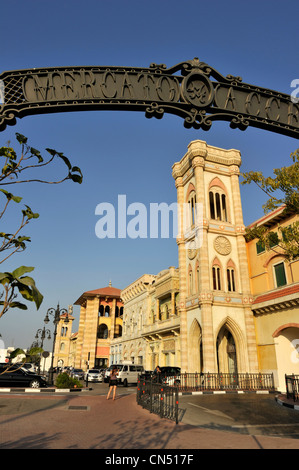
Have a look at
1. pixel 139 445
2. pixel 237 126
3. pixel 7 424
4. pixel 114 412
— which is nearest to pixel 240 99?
pixel 237 126

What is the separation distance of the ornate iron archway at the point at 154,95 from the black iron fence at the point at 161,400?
26.8 ft

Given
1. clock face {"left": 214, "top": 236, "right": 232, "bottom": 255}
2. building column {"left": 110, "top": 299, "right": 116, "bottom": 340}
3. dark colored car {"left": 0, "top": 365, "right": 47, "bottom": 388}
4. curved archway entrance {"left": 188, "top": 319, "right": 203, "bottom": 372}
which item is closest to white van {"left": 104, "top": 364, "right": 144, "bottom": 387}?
curved archway entrance {"left": 188, "top": 319, "right": 203, "bottom": 372}

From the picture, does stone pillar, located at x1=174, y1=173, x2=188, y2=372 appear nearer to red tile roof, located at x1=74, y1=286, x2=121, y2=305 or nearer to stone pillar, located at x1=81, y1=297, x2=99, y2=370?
stone pillar, located at x1=81, y1=297, x2=99, y2=370

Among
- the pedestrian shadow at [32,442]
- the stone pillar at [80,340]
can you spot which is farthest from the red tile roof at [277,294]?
the stone pillar at [80,340]

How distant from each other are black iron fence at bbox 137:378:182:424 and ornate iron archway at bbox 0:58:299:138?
26.8 ft

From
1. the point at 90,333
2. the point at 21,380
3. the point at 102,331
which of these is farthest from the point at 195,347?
the point at 102,331

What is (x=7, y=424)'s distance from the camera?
8453 mm

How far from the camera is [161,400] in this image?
33.8 ft

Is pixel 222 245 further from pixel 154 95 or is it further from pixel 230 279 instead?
pixel 154 95

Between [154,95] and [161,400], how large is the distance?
9.64 m

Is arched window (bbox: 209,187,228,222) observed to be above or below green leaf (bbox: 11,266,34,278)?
above

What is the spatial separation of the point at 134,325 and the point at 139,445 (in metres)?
37.8

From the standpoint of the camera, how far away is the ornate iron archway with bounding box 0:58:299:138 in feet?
9.95
